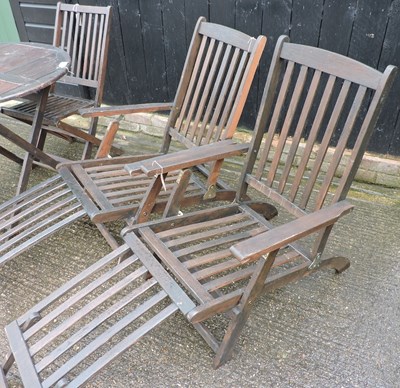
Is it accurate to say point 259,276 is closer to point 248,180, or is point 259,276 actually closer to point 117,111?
point 248,180

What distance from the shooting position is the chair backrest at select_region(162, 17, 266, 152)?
79.2 inches

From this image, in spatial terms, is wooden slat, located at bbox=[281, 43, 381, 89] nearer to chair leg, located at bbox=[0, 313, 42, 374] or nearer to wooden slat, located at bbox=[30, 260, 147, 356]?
wooden slat, located at bbox=[30, 260, 147, 356]

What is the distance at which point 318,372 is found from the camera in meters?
1.64

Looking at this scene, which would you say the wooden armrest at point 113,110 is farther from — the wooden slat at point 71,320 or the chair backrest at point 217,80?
the wooden slat at point 71,320

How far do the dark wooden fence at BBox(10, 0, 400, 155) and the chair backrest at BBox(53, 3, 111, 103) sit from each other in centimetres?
35

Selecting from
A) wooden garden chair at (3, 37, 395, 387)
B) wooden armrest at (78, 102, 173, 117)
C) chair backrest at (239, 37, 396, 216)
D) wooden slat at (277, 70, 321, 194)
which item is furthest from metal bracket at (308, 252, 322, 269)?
wooden armrest at (78, 102, 173, 117)

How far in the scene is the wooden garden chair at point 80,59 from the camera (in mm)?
2650

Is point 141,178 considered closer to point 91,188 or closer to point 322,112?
point 91,188

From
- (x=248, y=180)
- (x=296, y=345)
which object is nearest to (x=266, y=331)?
(x=296, y=345)

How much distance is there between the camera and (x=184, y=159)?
1750mm

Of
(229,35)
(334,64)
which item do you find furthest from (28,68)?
(334,64)

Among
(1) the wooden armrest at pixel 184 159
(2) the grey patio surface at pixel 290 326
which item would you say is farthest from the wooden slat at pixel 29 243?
(1) the wooden armrest at pixel 184 159

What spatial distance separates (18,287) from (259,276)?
1306 mm

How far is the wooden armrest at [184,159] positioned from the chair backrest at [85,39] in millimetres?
1289
